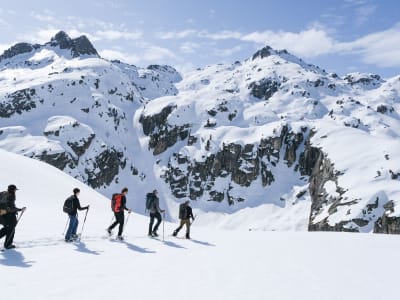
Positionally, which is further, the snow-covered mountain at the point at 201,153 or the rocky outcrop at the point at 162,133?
the rocky outcrop at the point at 162,133

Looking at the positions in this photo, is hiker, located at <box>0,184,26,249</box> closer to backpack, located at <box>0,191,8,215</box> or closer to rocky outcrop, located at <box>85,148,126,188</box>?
backpack, located at <box>0,191,8,215</box>

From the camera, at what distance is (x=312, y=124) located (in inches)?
6708

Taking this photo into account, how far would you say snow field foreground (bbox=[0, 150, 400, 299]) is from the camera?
33.5 feet

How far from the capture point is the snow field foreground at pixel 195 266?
10.2 meters

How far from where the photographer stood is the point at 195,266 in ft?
45.1

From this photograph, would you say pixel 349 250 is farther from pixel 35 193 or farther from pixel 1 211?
pixel 35 193

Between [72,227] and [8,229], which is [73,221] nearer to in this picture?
[72,227]

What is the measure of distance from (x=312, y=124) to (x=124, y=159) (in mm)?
83774

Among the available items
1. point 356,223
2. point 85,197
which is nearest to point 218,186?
point 356,223

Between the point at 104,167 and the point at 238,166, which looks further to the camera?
the point at 104,167

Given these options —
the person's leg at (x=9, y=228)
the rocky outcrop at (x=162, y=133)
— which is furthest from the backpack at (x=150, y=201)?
the rocky outcrop at (x=162, y=133)

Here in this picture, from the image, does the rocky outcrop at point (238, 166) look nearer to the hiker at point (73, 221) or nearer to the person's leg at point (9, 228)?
the hiker at point (73, 221)

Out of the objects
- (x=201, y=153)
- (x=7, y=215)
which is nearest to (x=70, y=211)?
(x=7, y=215)

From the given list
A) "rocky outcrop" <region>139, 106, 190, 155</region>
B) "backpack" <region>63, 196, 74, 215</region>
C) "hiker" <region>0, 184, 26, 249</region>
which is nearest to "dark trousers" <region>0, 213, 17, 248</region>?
"hiker" <region>0, 184, 26, 249</region>
